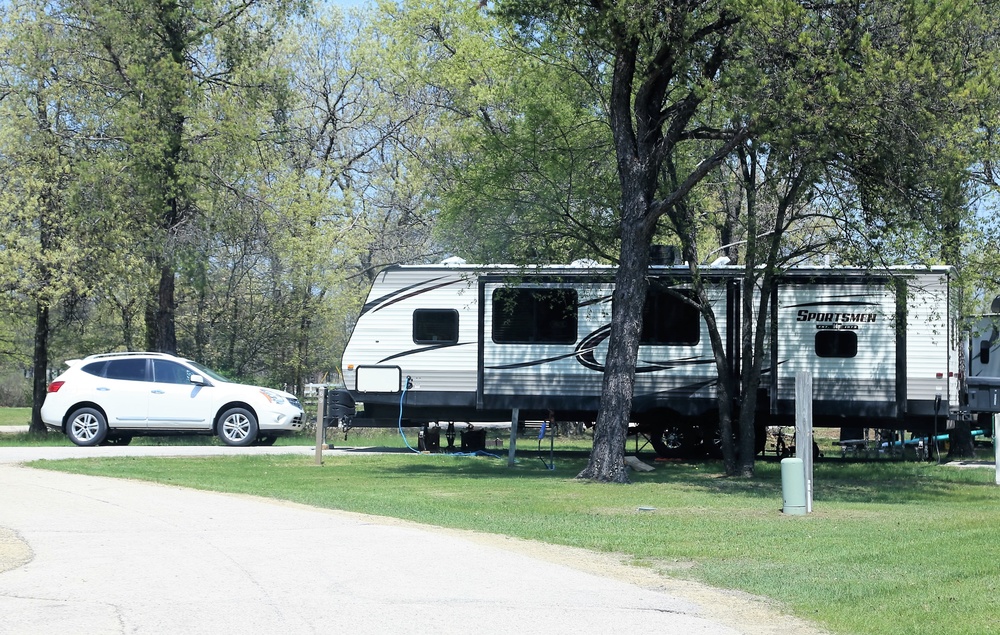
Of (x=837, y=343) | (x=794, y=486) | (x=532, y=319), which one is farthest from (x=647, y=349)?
(x=794, y=486)

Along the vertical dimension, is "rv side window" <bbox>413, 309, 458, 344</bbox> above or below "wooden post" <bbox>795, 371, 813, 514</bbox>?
above

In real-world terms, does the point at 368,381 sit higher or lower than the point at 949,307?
lower

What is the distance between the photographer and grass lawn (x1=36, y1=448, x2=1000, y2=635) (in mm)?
8398

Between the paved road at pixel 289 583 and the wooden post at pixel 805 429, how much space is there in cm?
445

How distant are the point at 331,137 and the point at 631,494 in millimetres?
26322

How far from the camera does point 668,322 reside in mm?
22312

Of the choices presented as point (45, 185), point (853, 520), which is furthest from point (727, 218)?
point (45, 185)

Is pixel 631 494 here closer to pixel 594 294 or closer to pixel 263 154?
pixel 594 294

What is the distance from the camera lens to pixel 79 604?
7355 millimetres

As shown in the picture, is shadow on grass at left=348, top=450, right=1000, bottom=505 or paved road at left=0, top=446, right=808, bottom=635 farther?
shadow on grass at left=348, top=450, right=1000, bottom=505

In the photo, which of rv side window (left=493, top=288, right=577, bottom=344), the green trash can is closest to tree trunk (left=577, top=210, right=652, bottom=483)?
the green trash can

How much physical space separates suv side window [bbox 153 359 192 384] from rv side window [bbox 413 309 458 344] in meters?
4.57

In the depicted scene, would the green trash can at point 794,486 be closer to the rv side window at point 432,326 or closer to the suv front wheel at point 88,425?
the rv side window at point 432,326

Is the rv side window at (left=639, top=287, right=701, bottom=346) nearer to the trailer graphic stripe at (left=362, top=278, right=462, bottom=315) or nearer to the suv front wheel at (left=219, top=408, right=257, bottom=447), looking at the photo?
the trailer graphic stripe at (left=362, top=278, right=462, bottom=315)
